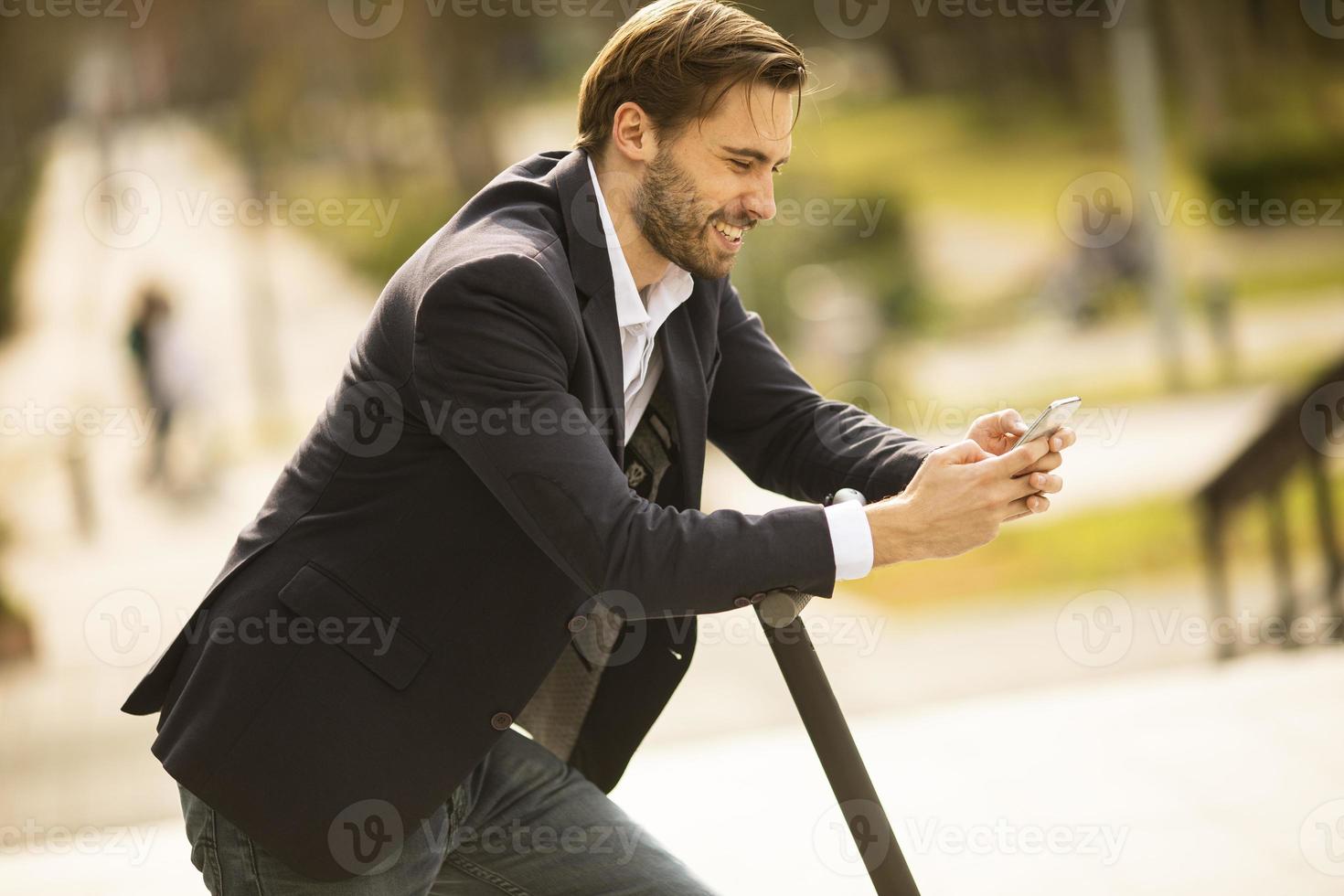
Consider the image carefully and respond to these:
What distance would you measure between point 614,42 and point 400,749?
Answer: 2.63ft

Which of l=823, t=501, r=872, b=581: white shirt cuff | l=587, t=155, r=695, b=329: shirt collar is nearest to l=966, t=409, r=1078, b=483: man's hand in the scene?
l=823, t=501, r=872, b=581: white shirt cuff

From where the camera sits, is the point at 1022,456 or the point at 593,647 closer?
the point at 1022,456

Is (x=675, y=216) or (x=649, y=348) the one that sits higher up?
(x=675, y=216)

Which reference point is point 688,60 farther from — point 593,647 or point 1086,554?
point 1086,554

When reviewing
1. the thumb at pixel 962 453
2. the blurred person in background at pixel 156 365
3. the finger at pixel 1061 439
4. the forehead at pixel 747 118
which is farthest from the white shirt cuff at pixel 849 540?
the blurred person in background at pixel 156 365

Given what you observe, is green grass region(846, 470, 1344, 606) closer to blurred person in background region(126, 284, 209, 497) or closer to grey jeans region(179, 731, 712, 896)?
blurred person in background region(126, 284, 209, 497)

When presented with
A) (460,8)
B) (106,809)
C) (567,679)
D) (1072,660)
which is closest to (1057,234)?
(460,8)

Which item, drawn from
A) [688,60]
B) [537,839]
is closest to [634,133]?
[688,60]

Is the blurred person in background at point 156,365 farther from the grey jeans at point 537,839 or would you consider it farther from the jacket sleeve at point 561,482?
the jacket sleeve at point 561,482

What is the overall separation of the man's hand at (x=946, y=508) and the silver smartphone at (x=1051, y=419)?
1.3 inches

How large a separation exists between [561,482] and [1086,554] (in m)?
6.98

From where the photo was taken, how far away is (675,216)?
140 cm

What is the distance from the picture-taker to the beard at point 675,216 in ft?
4.59

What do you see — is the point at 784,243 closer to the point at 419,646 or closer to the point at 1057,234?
the point at 1057,234
